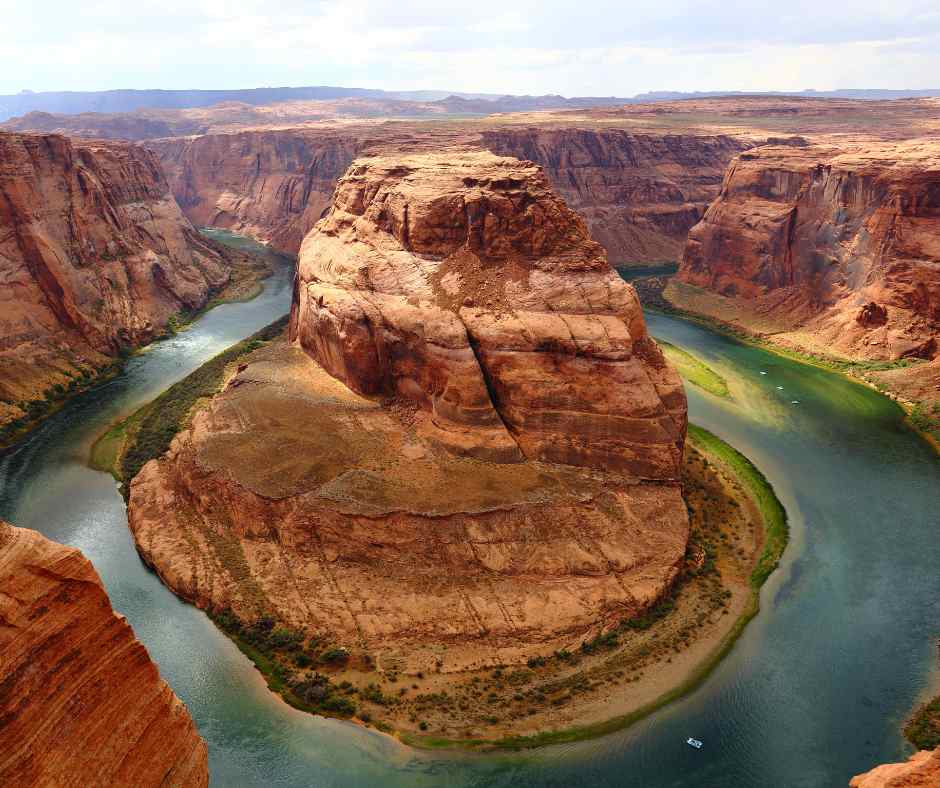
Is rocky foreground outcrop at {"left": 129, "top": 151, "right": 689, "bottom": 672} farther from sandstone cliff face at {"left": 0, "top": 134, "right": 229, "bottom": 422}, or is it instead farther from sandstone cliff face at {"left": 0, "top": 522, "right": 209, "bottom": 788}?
sandstone cliff face at {"left": 0, "top": 134, "right": 229, "bottom": 422}

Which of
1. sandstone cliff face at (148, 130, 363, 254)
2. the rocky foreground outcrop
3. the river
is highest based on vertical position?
sandstone cliff face at (148, 130, 363, 254)

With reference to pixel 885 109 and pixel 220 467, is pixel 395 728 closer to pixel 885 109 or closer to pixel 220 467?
pixel 220 467

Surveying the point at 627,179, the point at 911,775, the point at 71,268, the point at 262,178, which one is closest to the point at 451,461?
the point at 911,775

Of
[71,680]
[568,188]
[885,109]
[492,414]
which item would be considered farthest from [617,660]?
[885,109]

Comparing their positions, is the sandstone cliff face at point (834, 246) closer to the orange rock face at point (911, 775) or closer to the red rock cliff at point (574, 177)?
the red rock cliff at point (574, 177)

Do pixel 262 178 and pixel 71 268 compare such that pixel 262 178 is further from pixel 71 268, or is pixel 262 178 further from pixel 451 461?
pixel 451 461

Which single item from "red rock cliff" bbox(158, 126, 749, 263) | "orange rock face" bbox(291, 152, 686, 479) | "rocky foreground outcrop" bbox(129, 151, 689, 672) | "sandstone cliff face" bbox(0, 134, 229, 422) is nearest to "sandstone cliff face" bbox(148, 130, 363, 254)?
"red rock cliff" bbox(158, 126, 749, 263)
